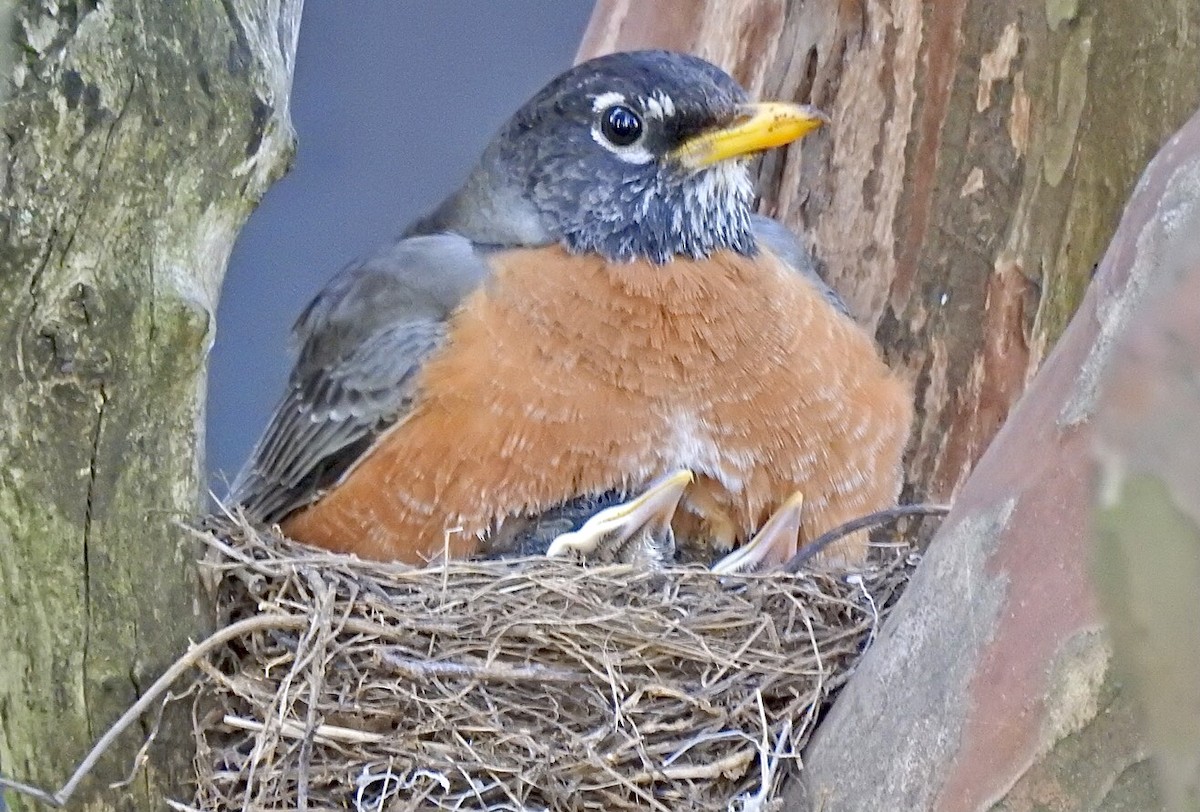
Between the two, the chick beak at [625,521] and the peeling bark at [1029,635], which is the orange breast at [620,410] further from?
the peeling bark at [1029,635]

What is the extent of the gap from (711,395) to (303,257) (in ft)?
6.67

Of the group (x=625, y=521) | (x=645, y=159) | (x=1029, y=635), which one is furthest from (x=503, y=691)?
(x=645, y=159)

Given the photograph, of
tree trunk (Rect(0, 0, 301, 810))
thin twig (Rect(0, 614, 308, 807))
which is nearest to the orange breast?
thin twig (Rect(0, 614, 308, 807))

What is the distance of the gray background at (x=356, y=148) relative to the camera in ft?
12.7

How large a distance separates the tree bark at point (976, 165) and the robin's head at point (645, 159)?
0.98 feet

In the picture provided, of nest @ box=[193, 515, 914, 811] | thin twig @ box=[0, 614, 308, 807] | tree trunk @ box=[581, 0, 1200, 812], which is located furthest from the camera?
tree trunk @ box=[581, 0, 1200, 812]

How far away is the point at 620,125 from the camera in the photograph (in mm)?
2496

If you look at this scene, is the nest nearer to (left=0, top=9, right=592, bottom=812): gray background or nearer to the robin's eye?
the robin's eye

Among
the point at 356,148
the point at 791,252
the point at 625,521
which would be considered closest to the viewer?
the point at 625,521

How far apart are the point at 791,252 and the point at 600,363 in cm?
56

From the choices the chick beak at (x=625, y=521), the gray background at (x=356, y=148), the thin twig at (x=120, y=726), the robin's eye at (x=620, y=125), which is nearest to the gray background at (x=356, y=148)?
the gray background at (x=356, y=148)

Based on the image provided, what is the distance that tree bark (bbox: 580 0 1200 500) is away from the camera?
8.09 ft

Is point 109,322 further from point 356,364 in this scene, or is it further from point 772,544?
point 772,544

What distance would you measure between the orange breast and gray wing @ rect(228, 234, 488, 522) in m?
0.05
